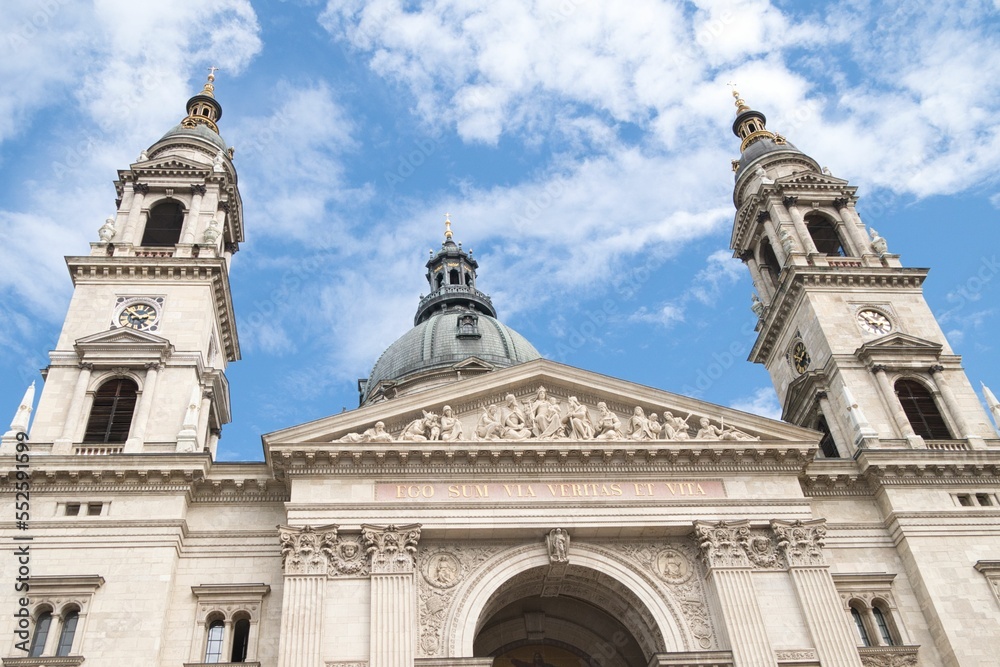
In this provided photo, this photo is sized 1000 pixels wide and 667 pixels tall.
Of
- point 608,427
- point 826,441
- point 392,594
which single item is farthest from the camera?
point 826,441

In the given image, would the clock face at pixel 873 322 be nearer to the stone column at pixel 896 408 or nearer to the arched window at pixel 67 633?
the stone column at pixel 896 408

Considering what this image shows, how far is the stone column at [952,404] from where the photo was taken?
31.2 m

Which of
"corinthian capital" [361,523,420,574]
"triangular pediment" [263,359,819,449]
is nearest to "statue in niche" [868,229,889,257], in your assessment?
"triangular pediment" [263,359,819,449]

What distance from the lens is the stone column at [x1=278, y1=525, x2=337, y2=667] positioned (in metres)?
23.3

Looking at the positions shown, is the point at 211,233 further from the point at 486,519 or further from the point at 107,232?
the point at 486,519

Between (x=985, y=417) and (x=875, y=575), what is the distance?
8.48 m

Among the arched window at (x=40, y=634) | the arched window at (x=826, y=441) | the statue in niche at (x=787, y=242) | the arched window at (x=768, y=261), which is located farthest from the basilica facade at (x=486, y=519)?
the arched window at (x=768, y=261)

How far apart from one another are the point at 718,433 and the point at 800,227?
14.0 m

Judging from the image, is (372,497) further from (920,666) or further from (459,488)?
(920,666)

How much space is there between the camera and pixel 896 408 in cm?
3169

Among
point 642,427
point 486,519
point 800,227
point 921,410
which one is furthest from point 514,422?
point 800,227

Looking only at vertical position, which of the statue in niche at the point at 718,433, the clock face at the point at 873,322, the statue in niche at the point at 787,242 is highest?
the statue in niche at the point at 787,242

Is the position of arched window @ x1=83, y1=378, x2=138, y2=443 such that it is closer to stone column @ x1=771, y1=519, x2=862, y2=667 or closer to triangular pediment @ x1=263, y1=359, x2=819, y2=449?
triangular pediment @ x1=263, y1=359, x2=819, y2=449

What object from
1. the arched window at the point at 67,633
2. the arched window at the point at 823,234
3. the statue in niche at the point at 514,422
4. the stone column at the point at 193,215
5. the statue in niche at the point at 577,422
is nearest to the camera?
the arched window at the point at 67,633
